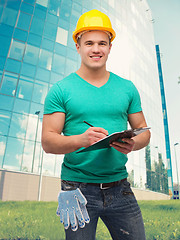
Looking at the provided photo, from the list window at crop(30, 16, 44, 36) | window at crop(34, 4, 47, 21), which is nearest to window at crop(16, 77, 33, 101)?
window at crop(30, 16, 44, 36)

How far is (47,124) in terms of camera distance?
148 cm

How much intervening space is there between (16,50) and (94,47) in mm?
17342

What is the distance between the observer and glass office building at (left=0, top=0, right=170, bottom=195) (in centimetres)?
1587

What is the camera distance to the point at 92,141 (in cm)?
132

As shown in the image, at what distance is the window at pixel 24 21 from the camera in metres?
18.1

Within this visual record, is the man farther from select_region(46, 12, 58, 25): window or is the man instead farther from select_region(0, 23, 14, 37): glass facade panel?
select_region(46, 12, 58, 25): window

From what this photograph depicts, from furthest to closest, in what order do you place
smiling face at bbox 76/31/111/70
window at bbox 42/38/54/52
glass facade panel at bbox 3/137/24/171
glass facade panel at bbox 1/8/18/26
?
window at bbox 42/38/54/52 → glass facade panel at bbox 1/8/18/26 → glass facade panel at bbox 3/137/24/171 → smiling face at bbox 76/31/111/70

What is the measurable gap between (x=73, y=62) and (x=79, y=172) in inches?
776

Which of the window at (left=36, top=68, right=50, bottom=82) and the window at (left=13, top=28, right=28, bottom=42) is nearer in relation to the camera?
the window at (left=13, top=28, right=28, bottom=42)

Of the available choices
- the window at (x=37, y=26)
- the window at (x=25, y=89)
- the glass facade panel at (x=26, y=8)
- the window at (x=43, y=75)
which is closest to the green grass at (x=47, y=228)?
the window at (x=25, y=89)

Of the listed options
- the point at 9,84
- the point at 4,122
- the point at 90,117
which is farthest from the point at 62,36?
the point at 90,117

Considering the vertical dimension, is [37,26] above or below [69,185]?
above

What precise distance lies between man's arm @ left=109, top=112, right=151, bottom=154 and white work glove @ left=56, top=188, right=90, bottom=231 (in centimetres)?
36

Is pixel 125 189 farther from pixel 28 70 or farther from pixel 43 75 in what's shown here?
pixel 43 75
